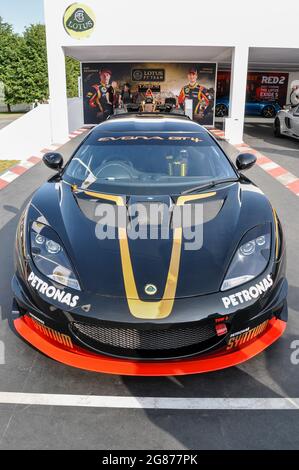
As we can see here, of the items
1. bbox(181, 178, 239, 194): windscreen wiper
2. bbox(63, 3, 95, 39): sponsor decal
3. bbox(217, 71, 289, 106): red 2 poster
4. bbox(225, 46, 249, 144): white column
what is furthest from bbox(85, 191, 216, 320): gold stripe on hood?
bbox(217, 71, 289, 106): red 2 poster

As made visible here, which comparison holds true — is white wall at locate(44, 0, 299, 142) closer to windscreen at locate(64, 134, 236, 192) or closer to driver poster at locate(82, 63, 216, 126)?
driver poster at locate(82, 63, 216, 126)

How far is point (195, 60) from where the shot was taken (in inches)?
680

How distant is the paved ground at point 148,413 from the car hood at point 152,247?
61 cm

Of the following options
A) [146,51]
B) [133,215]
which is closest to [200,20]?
[146,51]

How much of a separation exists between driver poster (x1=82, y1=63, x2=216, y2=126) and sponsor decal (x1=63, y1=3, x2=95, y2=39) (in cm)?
501

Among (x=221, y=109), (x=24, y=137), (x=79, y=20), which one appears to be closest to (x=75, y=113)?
(x=79, y=20)

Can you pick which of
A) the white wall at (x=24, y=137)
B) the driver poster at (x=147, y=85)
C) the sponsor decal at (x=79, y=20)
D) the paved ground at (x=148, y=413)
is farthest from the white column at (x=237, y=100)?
the paved ground at (x=148, y=413)

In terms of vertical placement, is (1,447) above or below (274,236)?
below

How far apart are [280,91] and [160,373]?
28.1 metres

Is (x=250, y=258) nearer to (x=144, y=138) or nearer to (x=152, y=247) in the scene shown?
(x=152, y=247)

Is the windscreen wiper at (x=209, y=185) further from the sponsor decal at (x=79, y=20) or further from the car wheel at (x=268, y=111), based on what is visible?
the car wheel at (x=268, y=111)

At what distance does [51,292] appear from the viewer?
250 cm

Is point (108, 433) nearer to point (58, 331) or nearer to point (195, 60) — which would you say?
point (58, 331)

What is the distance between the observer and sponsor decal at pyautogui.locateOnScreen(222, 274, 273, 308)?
2422mm
